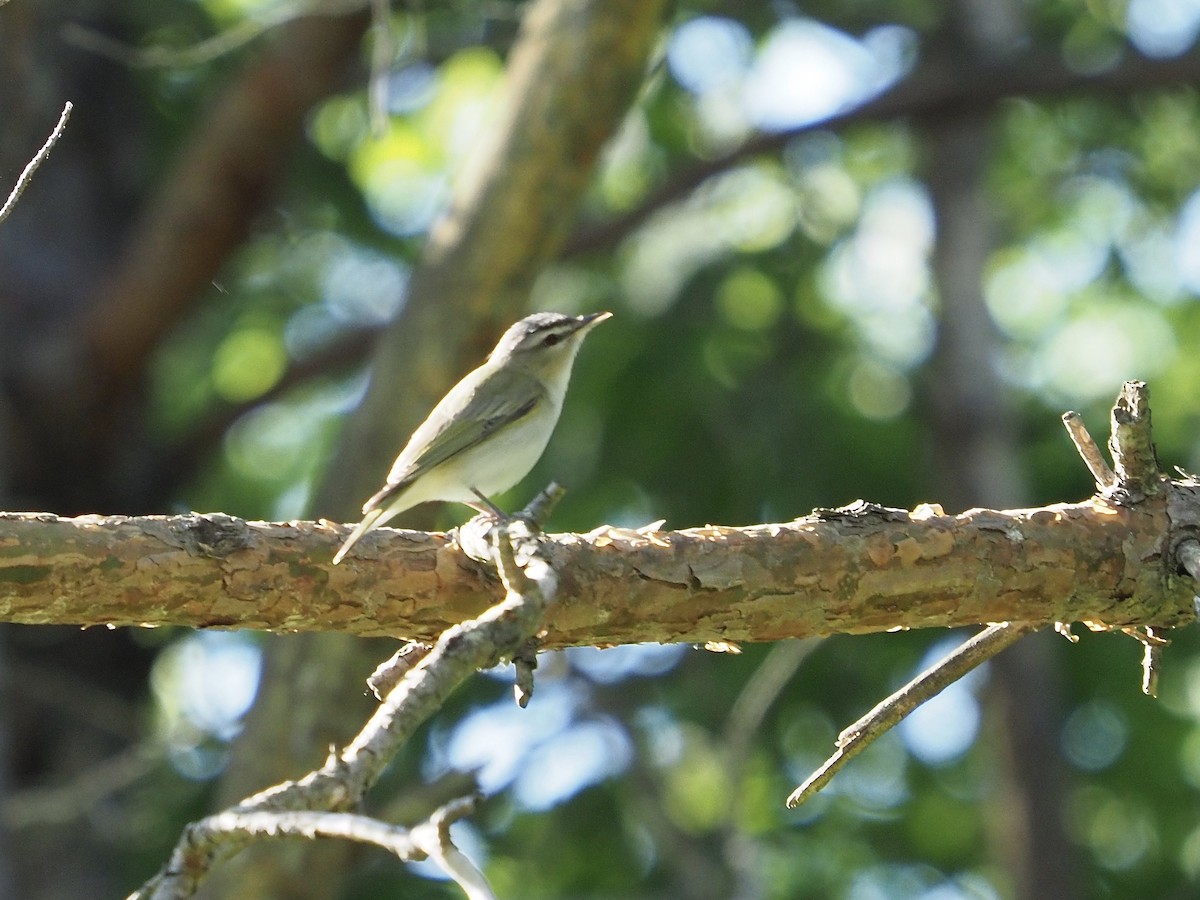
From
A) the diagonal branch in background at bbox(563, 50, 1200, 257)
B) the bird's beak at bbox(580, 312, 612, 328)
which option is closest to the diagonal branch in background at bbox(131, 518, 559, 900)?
the bird's beak at bbox(580, 312, 612, 328)

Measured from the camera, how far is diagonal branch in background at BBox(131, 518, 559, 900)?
2.04 m

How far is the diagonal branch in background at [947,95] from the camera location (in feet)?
30.0

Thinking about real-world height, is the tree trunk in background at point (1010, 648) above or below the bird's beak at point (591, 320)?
below

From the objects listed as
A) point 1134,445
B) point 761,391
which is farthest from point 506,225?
point 1134,445

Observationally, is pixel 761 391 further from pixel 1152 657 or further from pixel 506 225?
pixel 1152 657

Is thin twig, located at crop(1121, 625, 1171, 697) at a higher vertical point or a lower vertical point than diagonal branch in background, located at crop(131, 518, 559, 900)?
lower

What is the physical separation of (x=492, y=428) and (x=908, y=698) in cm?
246

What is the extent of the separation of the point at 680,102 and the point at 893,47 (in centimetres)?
177

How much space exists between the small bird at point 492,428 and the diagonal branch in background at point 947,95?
2.87m

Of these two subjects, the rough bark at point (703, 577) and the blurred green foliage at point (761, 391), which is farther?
the blurred green foliage at point (761, 391)

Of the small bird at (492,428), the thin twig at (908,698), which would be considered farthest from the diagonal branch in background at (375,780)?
the small bird at (492,428)

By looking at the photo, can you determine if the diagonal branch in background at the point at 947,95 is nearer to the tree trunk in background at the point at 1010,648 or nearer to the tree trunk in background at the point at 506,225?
the tree trunk in background at the point at 1010,648

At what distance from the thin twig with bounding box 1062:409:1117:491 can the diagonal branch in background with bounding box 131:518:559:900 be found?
177cm

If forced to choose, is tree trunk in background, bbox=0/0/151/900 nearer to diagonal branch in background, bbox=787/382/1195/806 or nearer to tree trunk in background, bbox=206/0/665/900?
tree trunk in background, bbox=206/0/665/900
